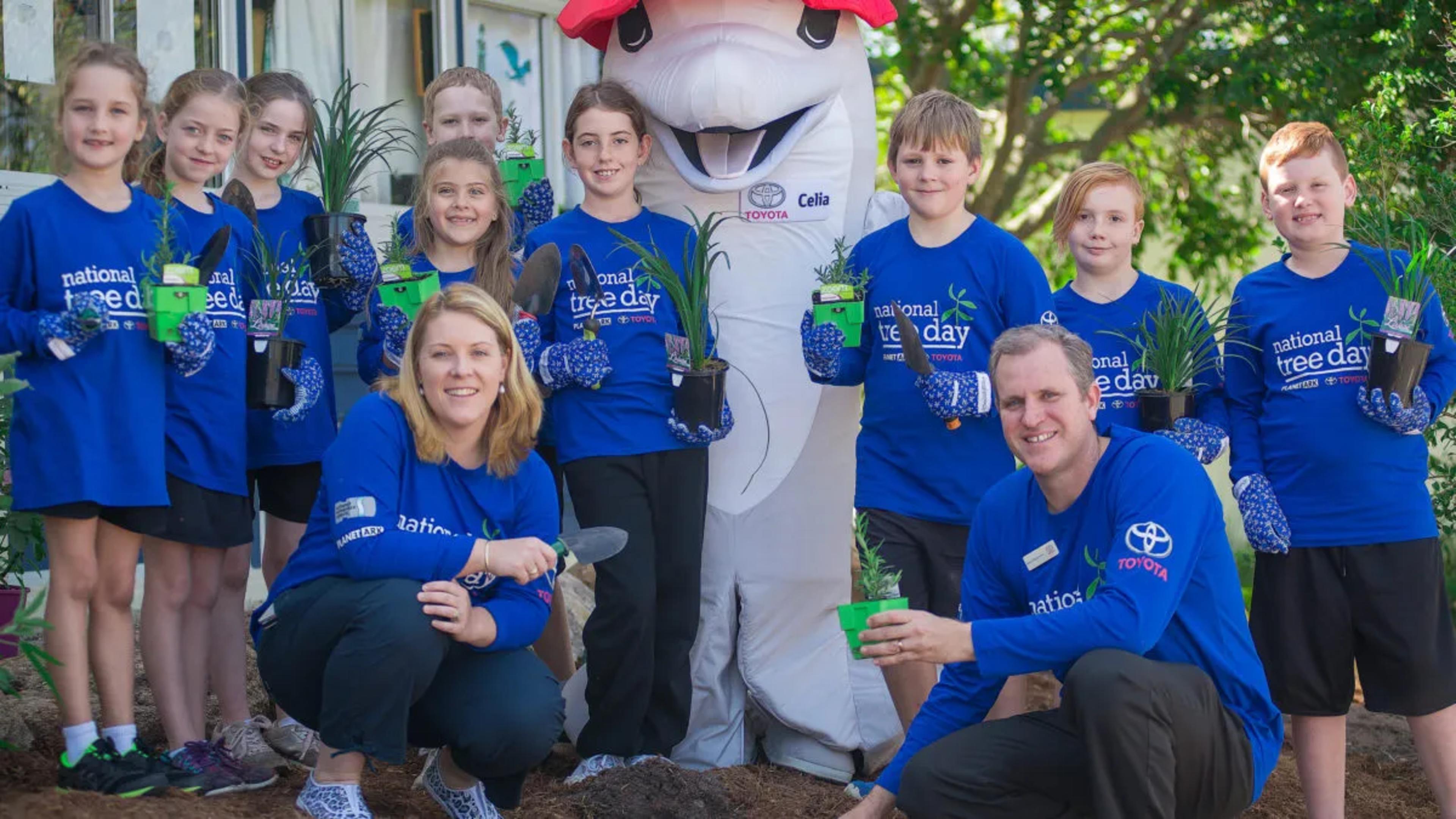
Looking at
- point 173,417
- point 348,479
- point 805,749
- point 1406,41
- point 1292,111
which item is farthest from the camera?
point 1292,111

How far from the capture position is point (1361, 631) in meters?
4.00

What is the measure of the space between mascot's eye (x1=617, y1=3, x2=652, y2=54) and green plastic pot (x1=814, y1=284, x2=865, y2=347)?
1.10 meters

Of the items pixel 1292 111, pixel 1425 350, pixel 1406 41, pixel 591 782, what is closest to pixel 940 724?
pixel 591 782

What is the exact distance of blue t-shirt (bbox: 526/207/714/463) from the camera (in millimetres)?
4348

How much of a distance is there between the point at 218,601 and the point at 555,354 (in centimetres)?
113

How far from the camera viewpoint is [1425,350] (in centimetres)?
392

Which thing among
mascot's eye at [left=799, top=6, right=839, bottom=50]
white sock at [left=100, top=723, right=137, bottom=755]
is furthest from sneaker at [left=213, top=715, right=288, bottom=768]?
mascot's eye at [left=799, top=6, right=839, bottom=50]

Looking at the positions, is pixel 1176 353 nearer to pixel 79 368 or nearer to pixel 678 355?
pixel 678 355

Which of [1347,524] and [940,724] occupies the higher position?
[1347,524]

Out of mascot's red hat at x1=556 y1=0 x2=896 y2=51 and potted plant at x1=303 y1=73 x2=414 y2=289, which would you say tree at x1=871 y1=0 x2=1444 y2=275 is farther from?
potted plant at x1=303 y1=73 x2=414 y2=289

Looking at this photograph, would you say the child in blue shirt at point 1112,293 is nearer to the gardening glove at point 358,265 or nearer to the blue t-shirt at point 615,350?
the blue t-shirt at point 615,350

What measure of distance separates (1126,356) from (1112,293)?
0.21m

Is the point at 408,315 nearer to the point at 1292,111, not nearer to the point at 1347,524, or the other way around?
the point at 1347,524

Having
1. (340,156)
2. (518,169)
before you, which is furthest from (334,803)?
(518,169)
